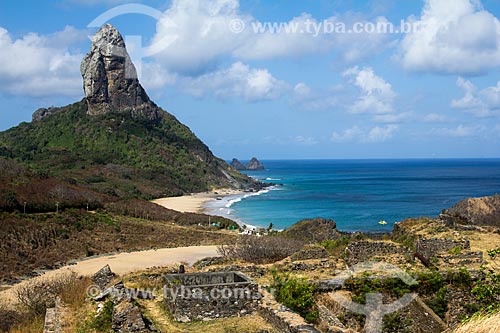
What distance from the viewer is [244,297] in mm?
11250

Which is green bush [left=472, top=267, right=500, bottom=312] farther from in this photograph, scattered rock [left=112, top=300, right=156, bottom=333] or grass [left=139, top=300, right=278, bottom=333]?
scattered rock [left=112, top=300, right=156, bottom=333]

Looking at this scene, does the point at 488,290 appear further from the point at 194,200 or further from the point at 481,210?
the point at 194,200

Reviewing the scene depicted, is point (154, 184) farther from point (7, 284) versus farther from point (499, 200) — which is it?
point (7, 284)

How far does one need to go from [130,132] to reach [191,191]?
25.9 metres

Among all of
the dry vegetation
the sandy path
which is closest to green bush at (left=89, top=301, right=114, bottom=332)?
the sandy path

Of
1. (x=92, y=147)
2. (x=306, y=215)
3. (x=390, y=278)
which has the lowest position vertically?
(x=306, y=215)

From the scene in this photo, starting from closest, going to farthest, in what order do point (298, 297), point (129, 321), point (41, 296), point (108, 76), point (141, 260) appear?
point (129, 321)
point (298, 297)
point (41, 296)
point (141, 260)
point (108, 76)

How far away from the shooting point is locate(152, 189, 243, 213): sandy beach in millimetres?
73500

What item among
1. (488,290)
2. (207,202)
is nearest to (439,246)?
(488,290)

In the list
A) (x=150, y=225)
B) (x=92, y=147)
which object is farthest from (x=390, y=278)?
(x=92, y=147)

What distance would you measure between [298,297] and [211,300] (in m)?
2.37

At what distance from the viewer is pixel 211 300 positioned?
1107cm

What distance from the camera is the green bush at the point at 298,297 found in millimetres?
11953

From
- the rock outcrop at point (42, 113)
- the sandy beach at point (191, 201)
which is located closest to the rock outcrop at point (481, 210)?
the sandy beach at point (191, 201)
